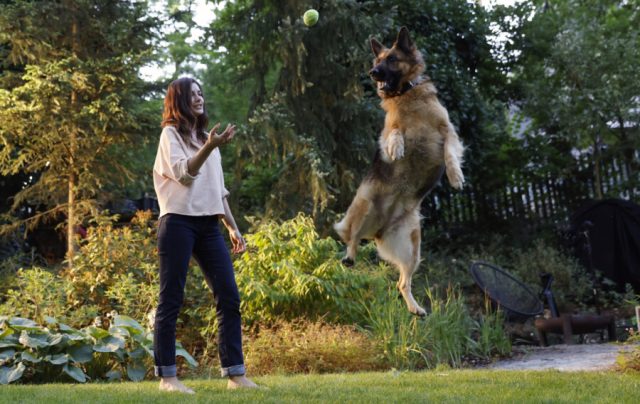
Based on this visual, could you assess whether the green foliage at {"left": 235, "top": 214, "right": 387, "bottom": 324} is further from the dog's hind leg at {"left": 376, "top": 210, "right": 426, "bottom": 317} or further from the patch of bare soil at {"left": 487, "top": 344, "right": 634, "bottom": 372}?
the dog's hind leg at {"left": 376, "top": 210, "right": 426, "bottom": 317}

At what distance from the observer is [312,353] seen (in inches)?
248

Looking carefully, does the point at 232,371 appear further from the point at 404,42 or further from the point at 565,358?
the point at 565,358

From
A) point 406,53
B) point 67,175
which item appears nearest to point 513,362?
point 406,53

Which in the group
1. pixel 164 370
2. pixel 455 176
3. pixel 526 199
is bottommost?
pixel 164 370

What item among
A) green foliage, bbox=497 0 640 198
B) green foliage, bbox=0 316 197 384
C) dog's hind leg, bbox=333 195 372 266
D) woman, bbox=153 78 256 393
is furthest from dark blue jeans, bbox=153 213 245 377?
green foliage, bbox=497 0 640 198

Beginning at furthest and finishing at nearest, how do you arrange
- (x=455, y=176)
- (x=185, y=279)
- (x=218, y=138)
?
(x=185, y=279), (x=218, y=138), (x=455, y=176)

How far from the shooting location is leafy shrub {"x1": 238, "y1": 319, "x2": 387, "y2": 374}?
628 centimetres

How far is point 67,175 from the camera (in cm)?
945

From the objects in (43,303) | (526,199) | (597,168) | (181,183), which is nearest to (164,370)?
(181,183)

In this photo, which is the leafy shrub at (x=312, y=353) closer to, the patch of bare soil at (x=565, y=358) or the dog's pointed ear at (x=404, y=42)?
the patch of bare soil at (x=565, y=358)

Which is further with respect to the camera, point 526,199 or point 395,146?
point 526,199

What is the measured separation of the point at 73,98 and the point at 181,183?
19.3ft

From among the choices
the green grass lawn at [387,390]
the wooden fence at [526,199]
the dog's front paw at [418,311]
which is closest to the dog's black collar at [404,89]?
the dog's front paw at [418,311]

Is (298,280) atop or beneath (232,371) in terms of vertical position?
atop
